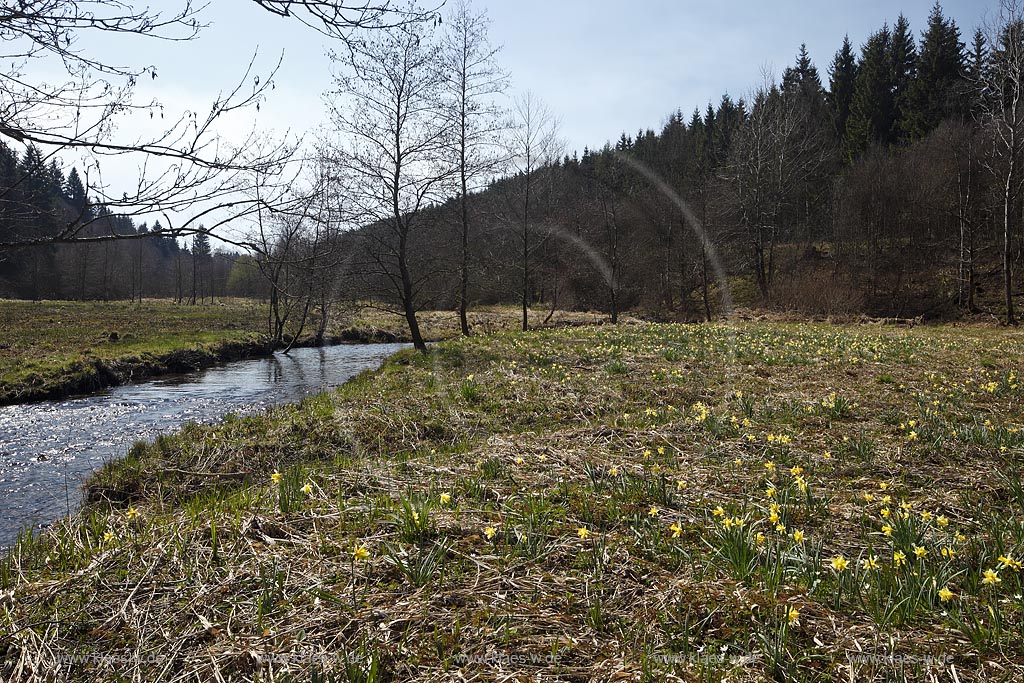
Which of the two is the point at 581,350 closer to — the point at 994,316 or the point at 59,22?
the point at 59,22

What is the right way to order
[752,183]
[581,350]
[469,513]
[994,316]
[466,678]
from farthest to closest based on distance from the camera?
[752,183] → [994,316] → [581,350] → [469,513] → [466,678]

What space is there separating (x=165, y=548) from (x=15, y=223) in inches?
99.7

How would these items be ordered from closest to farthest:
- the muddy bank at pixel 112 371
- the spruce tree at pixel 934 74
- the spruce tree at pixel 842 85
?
the muddy bank at pixel 112 371 < the spruce tree at pixel 934 74 < the spruce tree at pixel 842 85

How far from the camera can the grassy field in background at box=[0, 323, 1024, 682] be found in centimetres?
227

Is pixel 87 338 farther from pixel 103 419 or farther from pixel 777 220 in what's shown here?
pixel 777 220

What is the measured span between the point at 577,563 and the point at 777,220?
41.4 m

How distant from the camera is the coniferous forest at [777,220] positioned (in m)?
20.1

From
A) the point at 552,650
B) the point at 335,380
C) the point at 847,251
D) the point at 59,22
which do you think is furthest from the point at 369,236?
the point at 847,251

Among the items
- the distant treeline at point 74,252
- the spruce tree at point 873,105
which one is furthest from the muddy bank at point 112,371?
the spruce tree at point 873,105

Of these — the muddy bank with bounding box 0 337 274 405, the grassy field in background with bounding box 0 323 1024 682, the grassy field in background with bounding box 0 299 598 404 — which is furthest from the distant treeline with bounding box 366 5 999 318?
the grassy field in background with bounding box 0 323 1024 682

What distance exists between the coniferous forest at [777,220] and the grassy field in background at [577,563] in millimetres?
10076

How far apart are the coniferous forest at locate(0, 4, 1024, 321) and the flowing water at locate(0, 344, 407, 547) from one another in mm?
2880

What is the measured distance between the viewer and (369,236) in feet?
50.5

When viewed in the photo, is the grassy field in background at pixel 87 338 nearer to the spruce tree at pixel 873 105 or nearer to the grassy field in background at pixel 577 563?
the grassy field in background at pixel 577 563
